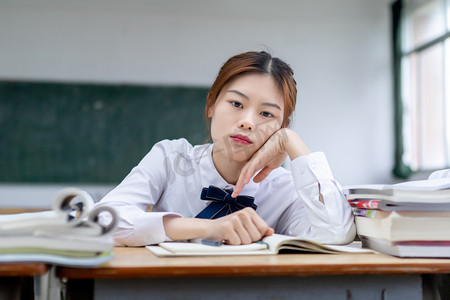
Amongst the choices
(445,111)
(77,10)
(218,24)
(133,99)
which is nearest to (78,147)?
(133,99)

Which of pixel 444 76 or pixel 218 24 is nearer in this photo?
pixel 444 76

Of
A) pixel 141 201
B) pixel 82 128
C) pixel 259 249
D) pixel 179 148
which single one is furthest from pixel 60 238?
pixel 82 128

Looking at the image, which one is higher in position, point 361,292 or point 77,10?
point 77,10

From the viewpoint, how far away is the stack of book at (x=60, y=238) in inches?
28.2

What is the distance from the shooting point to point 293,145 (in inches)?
55.9

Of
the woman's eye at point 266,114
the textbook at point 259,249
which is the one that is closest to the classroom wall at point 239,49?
the woman's eye at point 266,114

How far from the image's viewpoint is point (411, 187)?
0.98m

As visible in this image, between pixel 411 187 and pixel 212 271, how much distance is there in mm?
477

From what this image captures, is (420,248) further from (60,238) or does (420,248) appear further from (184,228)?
(60,238)

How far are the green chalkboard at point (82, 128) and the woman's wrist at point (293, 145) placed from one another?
392 centimetres

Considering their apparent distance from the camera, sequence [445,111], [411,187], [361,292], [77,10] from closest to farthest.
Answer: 1. [361,292]
2. [411,187]
3. [445,111]
4. [77,10]

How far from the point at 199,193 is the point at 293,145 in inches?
14.4

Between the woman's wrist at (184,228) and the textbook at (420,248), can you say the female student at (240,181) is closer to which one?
the woman's wrist at (184,228)

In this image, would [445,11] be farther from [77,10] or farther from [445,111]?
[77,10]
